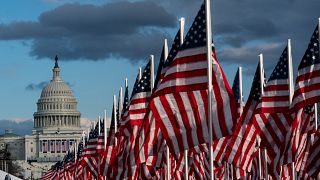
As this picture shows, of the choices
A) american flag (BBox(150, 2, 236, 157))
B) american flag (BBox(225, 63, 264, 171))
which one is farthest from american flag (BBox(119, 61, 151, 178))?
american flag (BBox(150, 2, 236, 157))

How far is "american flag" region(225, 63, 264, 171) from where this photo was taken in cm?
3072

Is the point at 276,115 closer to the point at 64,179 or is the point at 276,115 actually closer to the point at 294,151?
the point at 294,151

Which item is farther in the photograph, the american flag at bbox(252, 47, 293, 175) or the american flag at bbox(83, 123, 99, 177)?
the american flag at bbox(83, 123, 99, 177)

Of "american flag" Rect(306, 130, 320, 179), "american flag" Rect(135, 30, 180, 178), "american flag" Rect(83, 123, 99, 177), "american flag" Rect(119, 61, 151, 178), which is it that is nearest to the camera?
"american flag" Rect(135, 30, 180, 178)

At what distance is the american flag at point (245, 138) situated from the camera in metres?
30.7

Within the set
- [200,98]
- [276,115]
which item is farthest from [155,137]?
[200,98]

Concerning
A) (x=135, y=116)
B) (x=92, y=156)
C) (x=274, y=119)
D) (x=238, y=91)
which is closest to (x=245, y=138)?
(x=274, y=119)

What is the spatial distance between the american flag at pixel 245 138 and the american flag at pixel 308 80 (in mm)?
2838

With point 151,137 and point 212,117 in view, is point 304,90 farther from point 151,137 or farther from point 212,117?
point 212,117

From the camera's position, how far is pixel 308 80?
27.8 m

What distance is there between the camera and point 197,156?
4069 centimetres

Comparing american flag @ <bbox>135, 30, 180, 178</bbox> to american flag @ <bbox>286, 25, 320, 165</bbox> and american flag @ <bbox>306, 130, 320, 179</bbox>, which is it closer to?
american flag @ <bbox>286, 25, 320, 165</bbox>

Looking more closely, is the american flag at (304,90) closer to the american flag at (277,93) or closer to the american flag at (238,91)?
the american flag at (277,93)

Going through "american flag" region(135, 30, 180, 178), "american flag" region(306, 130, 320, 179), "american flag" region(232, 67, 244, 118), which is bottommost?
"american flag" region(306, 130, 320, 179)
